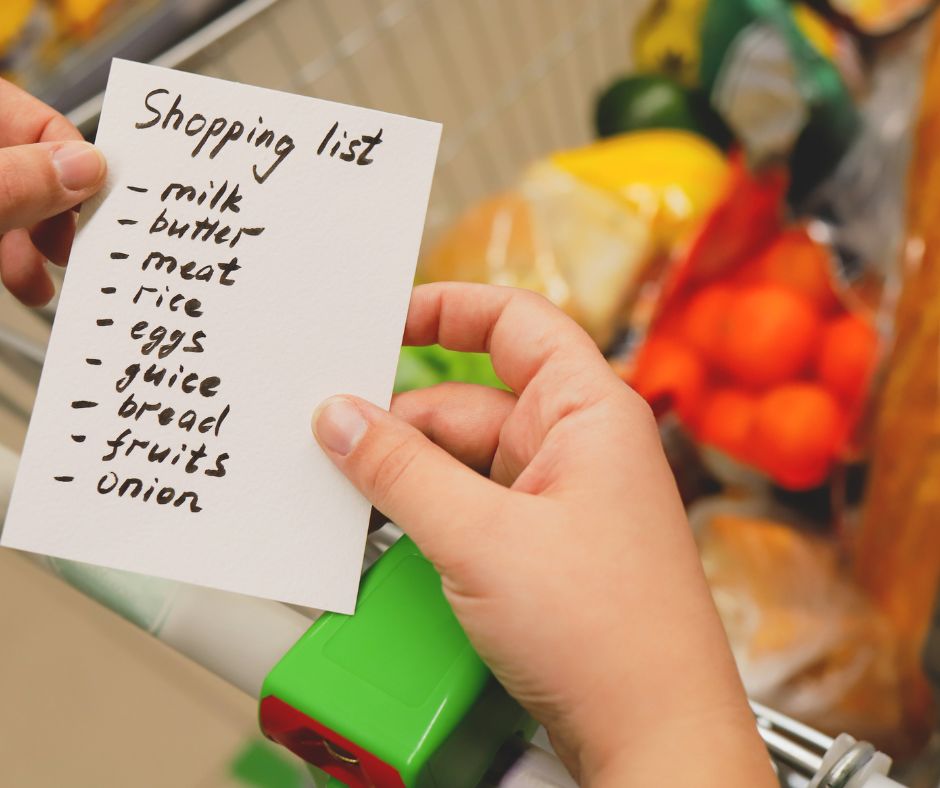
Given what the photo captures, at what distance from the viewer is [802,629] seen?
825 mm

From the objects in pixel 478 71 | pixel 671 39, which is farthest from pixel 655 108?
pixel 478 71

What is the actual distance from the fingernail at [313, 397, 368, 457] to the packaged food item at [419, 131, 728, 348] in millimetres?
610

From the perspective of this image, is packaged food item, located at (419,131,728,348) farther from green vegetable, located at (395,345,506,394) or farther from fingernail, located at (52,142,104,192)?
fingernail, located at (52,142,104,192)

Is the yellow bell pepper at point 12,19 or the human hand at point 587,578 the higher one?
the yellow bell pepper at point 12,19

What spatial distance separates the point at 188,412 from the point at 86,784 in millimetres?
758

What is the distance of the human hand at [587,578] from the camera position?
0.36 metres

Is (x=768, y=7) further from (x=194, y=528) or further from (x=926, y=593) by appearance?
(x=194, y=528)

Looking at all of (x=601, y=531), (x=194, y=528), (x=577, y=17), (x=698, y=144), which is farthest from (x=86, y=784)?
(x=577, y=17)

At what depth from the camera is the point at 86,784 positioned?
3.16 feet

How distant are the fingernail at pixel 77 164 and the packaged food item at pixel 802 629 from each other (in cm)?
68

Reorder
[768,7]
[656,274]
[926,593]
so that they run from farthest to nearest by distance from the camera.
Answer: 1. [656,274]
2. [768,7]
3. [926,593]

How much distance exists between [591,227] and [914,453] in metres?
0.45

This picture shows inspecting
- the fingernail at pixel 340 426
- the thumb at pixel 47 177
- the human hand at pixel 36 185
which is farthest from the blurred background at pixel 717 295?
the fingernail at pixel 340 426

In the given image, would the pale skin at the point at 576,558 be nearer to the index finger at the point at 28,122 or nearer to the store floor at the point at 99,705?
the index finger at the point at 28,122
